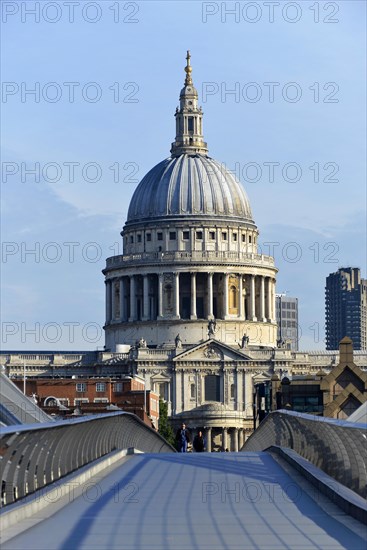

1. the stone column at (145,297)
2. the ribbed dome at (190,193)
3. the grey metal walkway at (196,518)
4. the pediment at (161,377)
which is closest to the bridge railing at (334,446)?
the grey metal walkway at (196,518)

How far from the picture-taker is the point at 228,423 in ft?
568

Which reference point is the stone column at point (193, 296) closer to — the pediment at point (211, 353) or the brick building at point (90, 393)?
the pediment at point (211, 353)

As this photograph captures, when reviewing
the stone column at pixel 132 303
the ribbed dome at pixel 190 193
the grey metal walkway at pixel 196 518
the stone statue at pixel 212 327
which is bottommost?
the grey metal walkway at pixel 196 518

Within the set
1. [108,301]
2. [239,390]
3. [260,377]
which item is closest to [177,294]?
[108,301]

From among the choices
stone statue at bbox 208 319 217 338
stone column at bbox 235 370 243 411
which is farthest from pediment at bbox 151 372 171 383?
stone column at bbox 235 370 243 411

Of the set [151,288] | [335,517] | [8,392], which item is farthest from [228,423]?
[335,517]

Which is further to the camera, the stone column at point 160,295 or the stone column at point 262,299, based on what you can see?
the stone column at point 262,299

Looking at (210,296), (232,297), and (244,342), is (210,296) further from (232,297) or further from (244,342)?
(244,342)

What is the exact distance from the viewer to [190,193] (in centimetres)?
19262

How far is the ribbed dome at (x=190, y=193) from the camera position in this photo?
7574 inches

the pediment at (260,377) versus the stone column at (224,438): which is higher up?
the pediment at (260,377)

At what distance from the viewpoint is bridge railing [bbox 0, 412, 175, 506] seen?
20.3 m

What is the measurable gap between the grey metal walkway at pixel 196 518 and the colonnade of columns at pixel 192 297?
154703 millimetres

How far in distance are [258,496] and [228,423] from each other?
14751 centimetres
